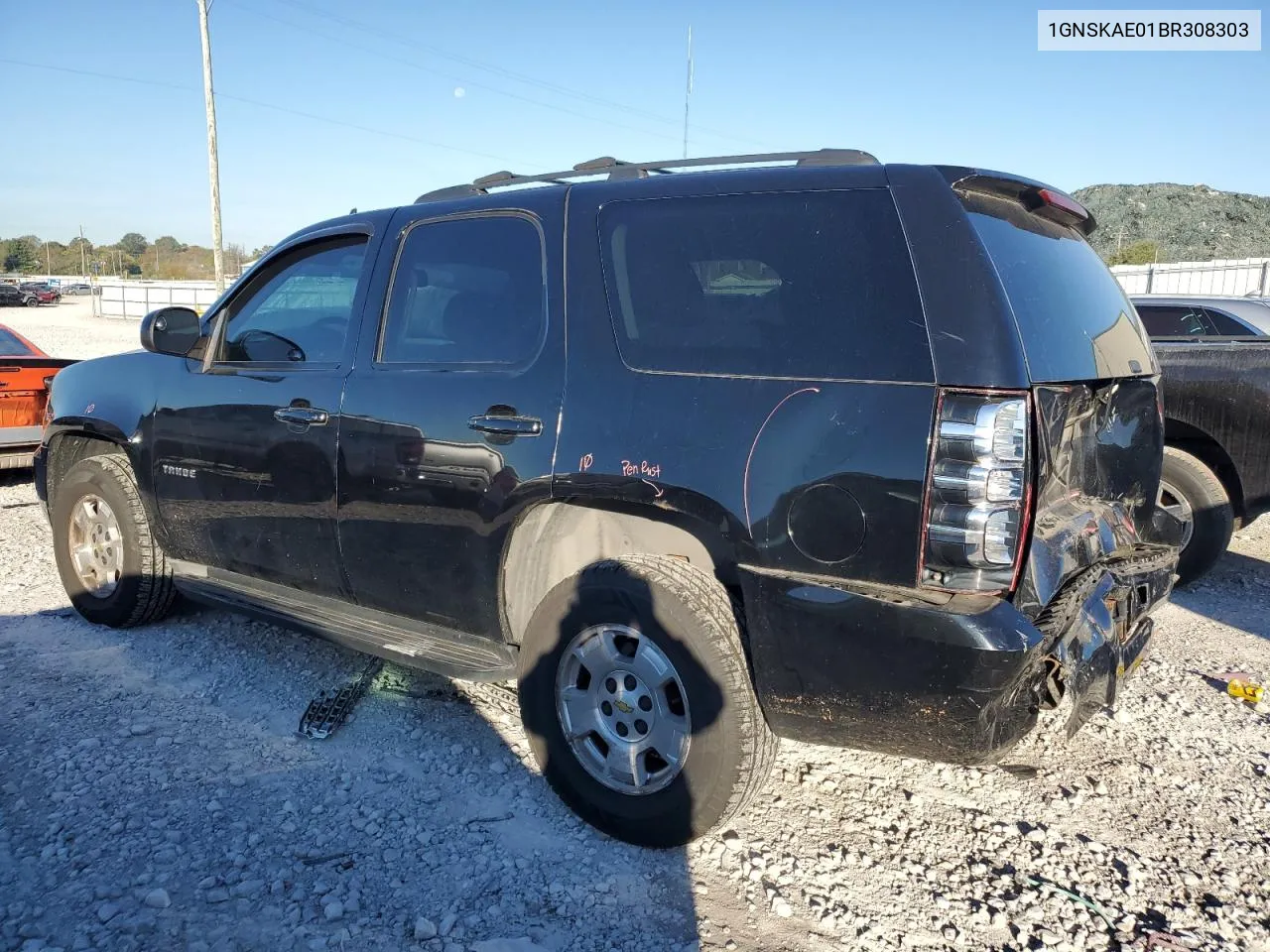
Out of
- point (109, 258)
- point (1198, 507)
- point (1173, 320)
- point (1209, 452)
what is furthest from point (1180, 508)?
point (109, 258)

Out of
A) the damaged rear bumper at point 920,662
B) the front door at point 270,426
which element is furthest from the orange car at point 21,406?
the damaged rear bumper at point 920,662

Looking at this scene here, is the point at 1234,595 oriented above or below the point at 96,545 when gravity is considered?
Result: below

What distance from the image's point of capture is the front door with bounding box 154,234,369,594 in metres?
3.48

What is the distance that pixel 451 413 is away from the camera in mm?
3049

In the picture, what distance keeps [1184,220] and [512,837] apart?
76695 millimetres

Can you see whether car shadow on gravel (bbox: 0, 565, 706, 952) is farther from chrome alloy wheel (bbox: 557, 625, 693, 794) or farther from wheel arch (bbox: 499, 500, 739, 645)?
wheel arch (bbox: 499, 500, 739, 645)

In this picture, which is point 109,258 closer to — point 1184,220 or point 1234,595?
point 1184,220

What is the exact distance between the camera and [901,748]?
2482mm

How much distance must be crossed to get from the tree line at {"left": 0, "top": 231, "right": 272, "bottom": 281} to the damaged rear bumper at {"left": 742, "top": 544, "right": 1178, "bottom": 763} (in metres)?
85.5

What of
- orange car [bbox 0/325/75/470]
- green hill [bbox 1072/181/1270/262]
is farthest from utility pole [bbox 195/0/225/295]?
green hill [bbox 1072/181/1270/262]

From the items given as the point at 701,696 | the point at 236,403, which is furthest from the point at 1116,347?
the point at 236,403

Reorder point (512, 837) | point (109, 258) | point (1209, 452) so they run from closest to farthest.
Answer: point (512, 837) < point (1209, 452) < point (109, 258)

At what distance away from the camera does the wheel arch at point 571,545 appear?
2.81 m

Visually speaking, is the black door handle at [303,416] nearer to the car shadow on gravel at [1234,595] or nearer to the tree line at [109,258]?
the car shadow on gravel at [1234,595]
